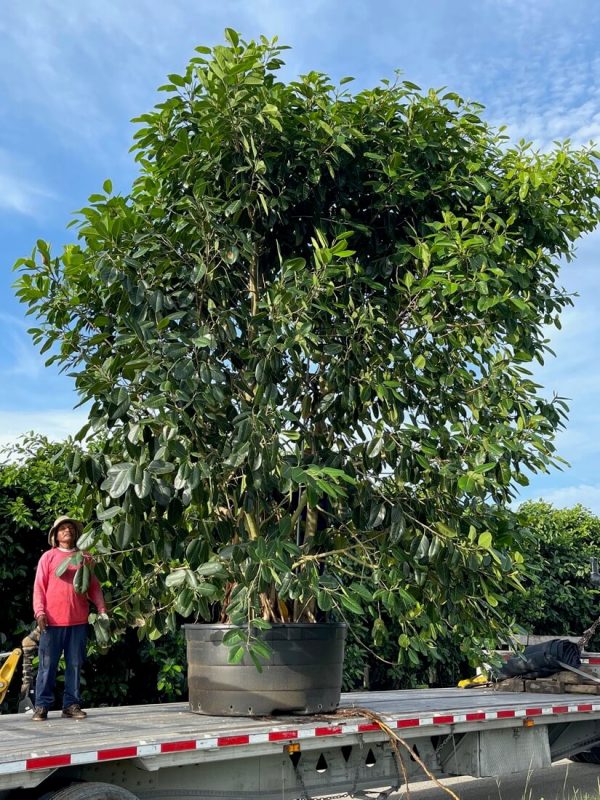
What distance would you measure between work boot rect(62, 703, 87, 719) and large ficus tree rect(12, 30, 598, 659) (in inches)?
34.5

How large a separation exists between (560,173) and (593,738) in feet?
16.5

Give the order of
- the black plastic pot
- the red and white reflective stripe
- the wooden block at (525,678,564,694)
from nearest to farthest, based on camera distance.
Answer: the red and white reflective stripe → the black plastic pot → the wooden block at (525,678,564,694)

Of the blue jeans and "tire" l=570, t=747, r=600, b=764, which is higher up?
the blue jeans

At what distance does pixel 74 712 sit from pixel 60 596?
2.68ft

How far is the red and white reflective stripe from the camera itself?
4.34 meters

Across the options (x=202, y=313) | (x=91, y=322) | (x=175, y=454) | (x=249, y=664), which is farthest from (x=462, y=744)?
(x=91, y=322)

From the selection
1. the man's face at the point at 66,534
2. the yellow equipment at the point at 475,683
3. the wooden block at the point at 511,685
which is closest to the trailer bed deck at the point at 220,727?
the wooden block at the point at 511,685

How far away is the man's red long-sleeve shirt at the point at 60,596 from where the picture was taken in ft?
20.9

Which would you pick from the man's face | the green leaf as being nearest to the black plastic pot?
the green leaf

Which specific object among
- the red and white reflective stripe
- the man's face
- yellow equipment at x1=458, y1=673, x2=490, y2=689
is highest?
the man's face

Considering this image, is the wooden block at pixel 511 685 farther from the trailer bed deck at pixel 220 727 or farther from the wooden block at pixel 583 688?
the trailer bed deck at pixel 220 727

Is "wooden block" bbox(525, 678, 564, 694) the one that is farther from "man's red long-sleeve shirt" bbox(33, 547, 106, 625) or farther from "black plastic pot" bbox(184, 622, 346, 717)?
"man's red long-sleeve shirt" bbox(33, 547, 106, 625)

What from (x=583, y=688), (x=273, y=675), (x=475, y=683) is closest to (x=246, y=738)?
(x=273, y=675)

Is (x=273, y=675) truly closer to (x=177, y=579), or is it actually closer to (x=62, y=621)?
(x=177, y=579)
